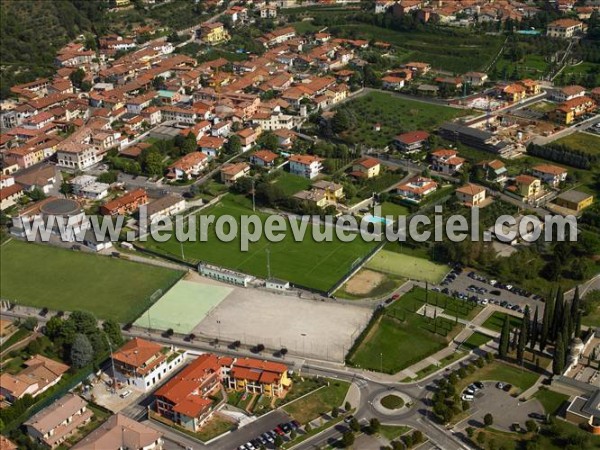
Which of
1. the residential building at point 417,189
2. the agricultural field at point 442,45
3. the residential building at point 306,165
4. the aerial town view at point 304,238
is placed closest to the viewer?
the aerial town view at point 304,238

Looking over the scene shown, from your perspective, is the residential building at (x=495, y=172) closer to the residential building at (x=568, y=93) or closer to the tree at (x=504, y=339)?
the residential building at (x=568, y=93)

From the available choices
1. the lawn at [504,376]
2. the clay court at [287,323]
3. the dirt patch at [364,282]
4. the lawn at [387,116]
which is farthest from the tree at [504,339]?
the lawn at [387,116]

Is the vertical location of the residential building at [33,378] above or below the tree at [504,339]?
below

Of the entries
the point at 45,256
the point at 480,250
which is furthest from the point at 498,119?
the point at 45,256

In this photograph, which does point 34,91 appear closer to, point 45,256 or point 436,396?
point 45,256

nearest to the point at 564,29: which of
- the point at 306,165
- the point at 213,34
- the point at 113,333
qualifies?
the point at 213,34

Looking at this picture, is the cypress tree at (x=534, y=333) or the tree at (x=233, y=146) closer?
the cypress tree at (x=534, y=333)
